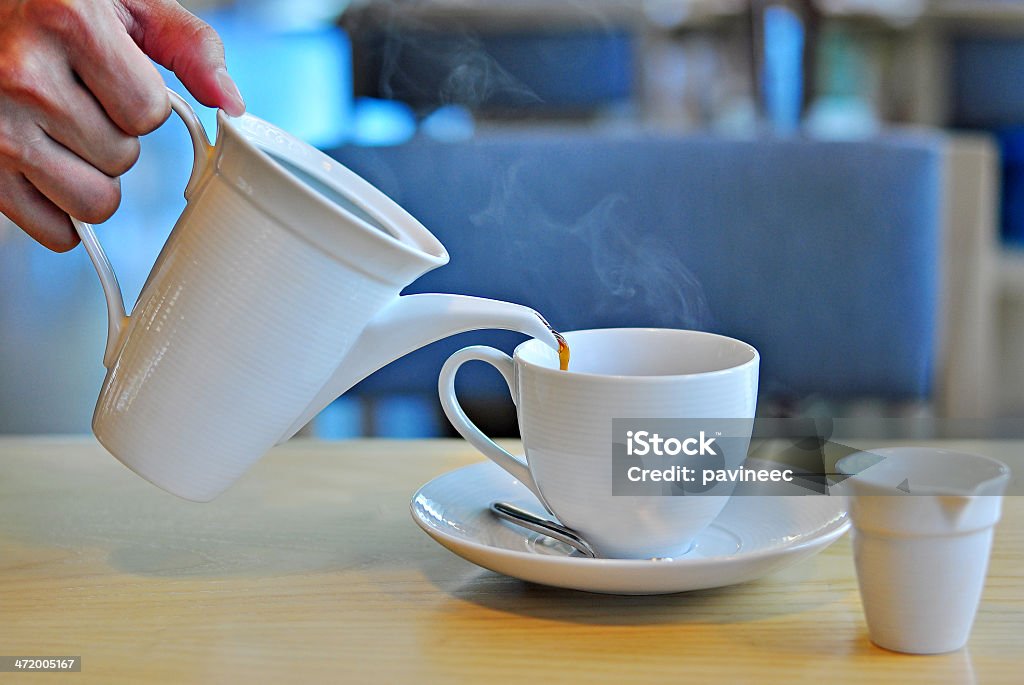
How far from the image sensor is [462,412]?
2.04 ft

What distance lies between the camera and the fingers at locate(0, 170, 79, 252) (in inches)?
24.6

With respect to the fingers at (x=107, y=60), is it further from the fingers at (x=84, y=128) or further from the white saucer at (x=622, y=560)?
the white saucer at (x=622, y=560)

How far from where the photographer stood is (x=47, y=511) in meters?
0.74

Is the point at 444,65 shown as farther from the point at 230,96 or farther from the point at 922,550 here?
the point at 922,550

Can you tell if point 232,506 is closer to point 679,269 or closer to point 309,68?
point 679,269

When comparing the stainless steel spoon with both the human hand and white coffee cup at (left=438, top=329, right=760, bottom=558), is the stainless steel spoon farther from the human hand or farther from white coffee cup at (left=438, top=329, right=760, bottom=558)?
the human hand

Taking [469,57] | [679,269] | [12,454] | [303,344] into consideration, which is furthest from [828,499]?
[469,57]

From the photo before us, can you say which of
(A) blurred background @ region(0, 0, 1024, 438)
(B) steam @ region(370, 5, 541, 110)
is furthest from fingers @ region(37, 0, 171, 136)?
(B) steam @ region(370, 5, 541, 110)

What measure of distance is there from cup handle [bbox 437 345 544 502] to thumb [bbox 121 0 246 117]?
0.64 ft

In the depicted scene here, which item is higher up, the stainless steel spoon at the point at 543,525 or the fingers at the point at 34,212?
the fingers at the point at 34,212

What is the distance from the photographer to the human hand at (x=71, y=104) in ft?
1.90

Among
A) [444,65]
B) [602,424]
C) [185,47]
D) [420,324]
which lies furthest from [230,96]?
[444,65]

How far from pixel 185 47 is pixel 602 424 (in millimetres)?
367

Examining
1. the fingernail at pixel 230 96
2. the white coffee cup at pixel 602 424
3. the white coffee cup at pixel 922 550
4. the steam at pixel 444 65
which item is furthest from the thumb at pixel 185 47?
the steam at pixel 444 65
